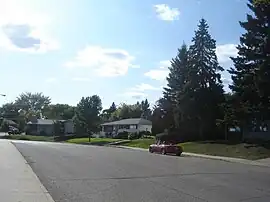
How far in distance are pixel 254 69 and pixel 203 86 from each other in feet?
45.4

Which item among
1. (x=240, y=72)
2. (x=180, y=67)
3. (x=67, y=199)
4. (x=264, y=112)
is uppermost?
(x=180, y=67)

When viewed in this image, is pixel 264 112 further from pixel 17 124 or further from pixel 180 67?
pixel 17 124

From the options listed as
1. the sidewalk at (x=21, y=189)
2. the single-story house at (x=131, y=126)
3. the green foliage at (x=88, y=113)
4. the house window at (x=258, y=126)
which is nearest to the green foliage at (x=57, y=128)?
the single-story house at (x=131, y=126)

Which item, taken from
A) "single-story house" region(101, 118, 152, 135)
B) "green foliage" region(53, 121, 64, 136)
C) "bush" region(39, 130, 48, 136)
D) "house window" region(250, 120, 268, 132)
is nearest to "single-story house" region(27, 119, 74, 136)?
"bush" region(39, 130, 48, 136)

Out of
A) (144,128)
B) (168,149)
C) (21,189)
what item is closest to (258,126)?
(168,149)

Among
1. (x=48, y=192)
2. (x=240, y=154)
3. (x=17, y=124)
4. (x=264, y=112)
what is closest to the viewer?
(x=48, y=192)

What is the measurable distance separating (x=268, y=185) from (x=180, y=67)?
170 feet

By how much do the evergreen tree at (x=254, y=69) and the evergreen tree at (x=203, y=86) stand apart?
9317 mm

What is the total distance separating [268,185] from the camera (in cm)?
1485

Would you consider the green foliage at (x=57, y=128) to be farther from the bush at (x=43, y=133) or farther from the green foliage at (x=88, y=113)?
the green foliage at (x=88, y=113)

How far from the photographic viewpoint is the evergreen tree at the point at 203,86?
52906 millimetres

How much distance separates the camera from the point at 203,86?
54031 mm

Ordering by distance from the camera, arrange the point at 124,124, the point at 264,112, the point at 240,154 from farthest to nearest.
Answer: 1. the point at 124,124
2. the point at 264,112
3. the point at 240,154

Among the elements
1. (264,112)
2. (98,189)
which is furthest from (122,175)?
(264,112)
